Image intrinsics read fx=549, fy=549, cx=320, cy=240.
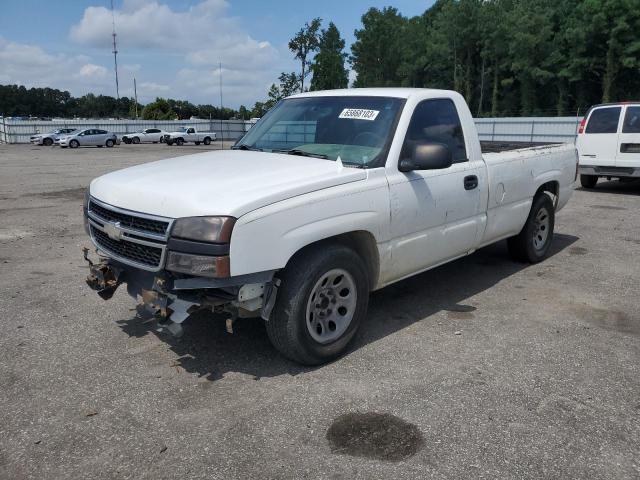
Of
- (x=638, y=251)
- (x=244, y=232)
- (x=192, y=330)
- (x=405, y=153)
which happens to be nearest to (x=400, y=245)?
(x=405, y=153)

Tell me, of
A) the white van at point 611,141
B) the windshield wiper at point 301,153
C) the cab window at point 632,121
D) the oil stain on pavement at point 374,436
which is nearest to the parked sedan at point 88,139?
the white van at point 611,141

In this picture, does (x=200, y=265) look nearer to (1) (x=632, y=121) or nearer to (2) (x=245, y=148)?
(2) (x=245, y=148)

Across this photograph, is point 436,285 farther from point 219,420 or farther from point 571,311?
point 219,420

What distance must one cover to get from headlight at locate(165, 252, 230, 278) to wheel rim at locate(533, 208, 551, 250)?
437 centimetres

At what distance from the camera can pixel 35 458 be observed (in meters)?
2.83

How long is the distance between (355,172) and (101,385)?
87.1 inches

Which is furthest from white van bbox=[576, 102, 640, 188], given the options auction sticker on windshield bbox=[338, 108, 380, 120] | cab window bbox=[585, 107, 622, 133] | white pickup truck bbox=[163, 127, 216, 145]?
white pickup truck bbox=[163, 127, 216, 145]

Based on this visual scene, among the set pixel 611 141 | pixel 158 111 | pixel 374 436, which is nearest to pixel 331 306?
pixel 374 436

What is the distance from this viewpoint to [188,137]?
150 ft

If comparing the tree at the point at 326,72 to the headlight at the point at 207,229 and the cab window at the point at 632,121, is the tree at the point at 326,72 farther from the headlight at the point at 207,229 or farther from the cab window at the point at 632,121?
the headlight at the point at 207,229

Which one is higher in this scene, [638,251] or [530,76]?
[530,76]

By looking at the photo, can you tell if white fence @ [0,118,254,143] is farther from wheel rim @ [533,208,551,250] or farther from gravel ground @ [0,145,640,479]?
gravel ground @ [0,145,640,479]

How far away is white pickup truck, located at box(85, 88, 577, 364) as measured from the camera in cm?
327

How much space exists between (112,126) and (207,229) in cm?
5451
